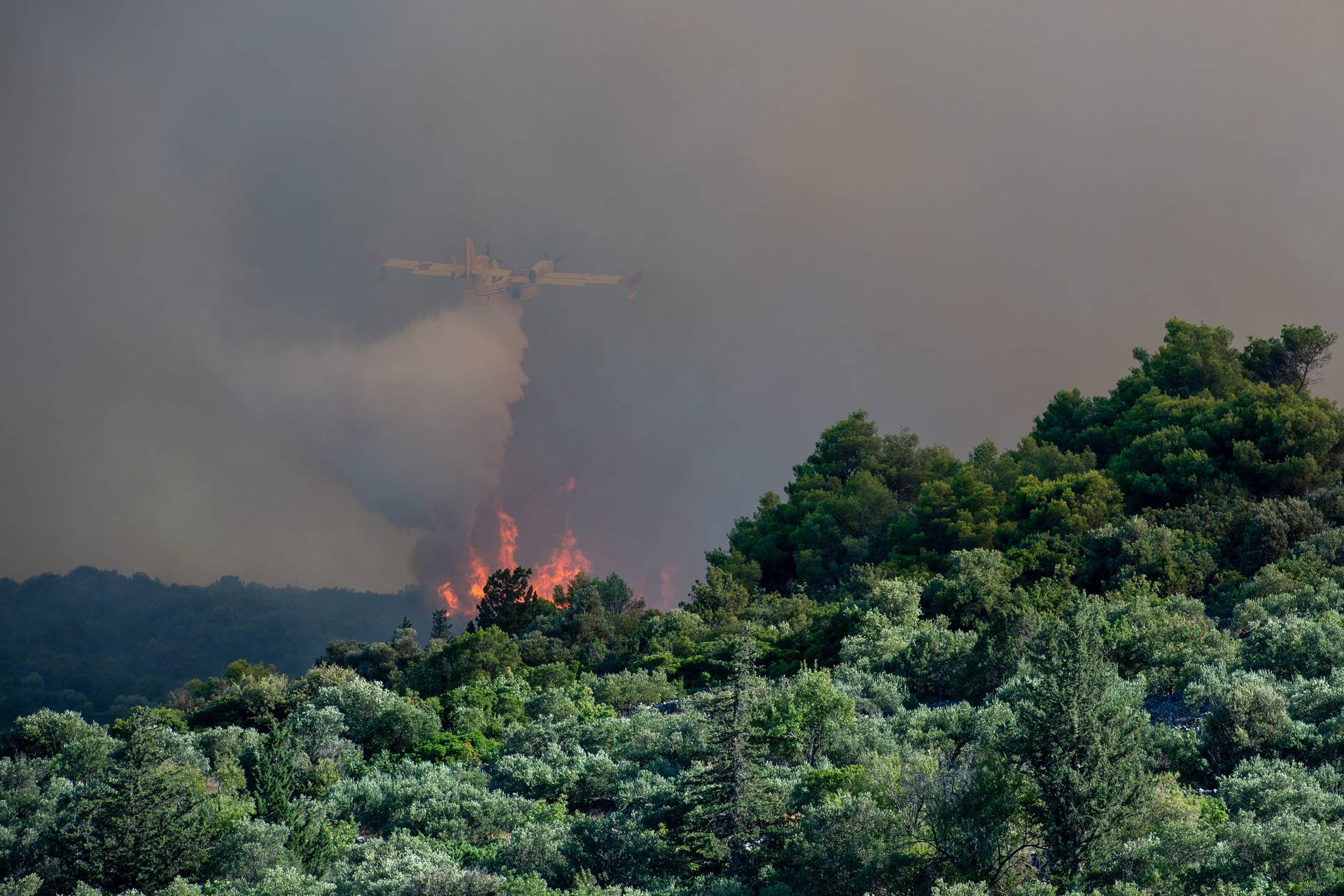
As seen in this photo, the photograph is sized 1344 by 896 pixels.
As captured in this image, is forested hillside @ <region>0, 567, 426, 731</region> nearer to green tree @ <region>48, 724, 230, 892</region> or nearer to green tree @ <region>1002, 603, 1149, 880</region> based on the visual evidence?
green tree @ <region>48, 724, 230, 892</region>

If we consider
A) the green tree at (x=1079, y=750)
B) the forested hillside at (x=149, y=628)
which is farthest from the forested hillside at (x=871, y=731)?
the forested hillside at (x=149, y=628)

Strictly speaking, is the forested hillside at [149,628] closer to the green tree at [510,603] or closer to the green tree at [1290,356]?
the green tree at [510,603]

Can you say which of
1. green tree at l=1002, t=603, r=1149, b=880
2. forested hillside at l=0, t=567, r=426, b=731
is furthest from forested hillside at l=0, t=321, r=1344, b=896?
forested hillside at l=0, t=567, r=426, b=731

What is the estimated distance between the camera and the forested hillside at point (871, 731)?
2053 cm

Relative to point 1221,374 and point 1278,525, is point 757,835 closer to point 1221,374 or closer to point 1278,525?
point 1278,525

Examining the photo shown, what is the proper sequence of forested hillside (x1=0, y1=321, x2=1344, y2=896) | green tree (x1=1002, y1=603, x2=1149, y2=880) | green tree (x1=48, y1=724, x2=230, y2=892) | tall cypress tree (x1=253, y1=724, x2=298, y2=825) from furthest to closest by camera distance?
tall cypress tree (x1=253, y1=724, x2=298, y2=825) → green tree (x1=48, y1=724, x2=230, y2=892) → forested hillside (x1=0, y1=321, x2=1344, y2=896) → green tree (x1=1002, y1=603, x2=1149, y2=880)

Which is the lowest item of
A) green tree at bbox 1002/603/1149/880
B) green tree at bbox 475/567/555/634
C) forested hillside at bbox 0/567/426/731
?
green tree at bbox 1002/603/1149/880

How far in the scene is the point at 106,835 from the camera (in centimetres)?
2522

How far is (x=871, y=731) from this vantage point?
28.2 m

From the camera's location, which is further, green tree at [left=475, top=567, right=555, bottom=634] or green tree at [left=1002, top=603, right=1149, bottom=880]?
green tree at [left=475, top=567, right=555, bottom=634]

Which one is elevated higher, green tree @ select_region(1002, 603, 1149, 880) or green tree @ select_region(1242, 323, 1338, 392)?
green tree @ select_region(1242, 323, 1338, 392)

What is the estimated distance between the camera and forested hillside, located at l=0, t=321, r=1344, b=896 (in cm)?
2053

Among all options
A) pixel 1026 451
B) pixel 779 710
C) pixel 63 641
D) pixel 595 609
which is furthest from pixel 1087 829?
pixel 63 641

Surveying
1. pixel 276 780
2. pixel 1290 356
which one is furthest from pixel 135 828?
pixel 1290 356
